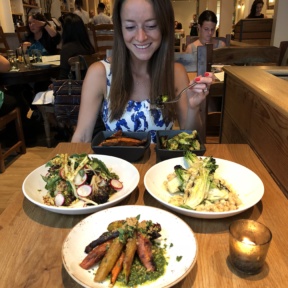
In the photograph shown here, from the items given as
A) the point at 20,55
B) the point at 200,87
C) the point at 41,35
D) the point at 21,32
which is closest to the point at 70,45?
the point at 20,55

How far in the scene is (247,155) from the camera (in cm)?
117

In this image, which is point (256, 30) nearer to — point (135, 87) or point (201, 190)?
point (135, 87)

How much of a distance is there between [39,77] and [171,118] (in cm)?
199

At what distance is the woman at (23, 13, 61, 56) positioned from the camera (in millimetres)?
4201

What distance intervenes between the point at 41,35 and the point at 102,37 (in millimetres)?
1167

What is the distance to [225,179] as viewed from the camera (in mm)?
972

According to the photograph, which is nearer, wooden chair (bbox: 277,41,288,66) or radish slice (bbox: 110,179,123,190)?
radish slice (bbox: 110,179,123,190)

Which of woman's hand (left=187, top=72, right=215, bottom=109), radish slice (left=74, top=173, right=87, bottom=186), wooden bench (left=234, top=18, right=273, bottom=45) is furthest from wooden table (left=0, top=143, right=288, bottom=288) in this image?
wooden bench (left=234, top=18, right=273, bottom=45)

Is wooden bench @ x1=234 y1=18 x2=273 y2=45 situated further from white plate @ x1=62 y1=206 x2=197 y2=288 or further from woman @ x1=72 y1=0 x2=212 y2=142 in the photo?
white plate @ x1=62 y1=206 x2=197 y2=288

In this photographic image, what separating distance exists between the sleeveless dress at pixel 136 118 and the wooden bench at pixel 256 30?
4921 mm

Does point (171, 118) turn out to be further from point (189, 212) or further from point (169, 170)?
point (189, 212)

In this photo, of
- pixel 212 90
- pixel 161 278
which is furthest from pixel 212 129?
pixel 161 278

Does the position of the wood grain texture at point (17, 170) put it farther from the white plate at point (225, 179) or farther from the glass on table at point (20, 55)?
the white plate at point (225, 179)

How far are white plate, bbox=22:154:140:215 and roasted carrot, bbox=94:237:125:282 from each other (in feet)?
0.59
